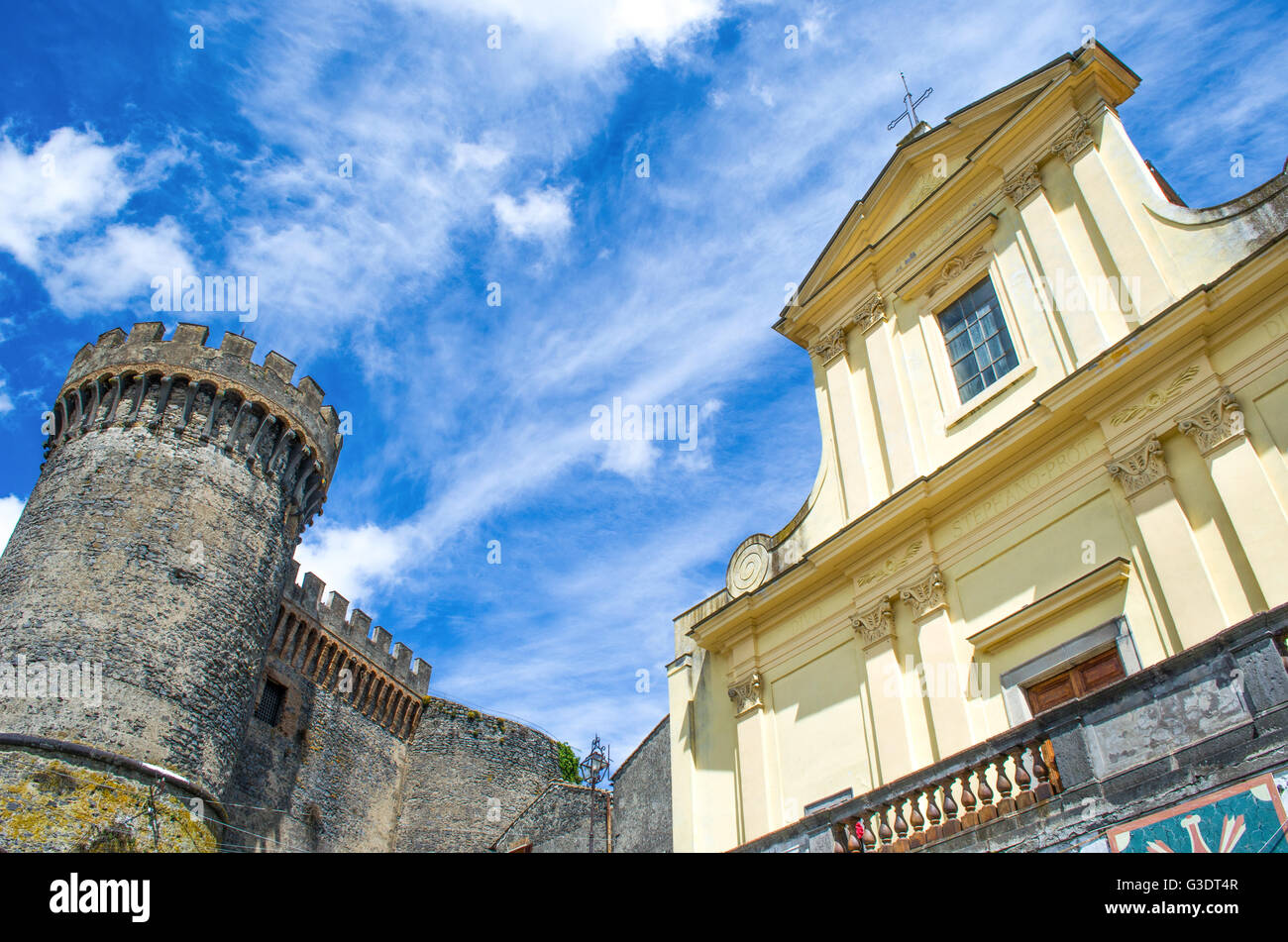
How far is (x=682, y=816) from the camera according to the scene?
1324cm

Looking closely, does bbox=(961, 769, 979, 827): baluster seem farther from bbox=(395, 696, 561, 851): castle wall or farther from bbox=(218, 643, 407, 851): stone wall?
bbox=(395, 696, 561, 851): castle wall

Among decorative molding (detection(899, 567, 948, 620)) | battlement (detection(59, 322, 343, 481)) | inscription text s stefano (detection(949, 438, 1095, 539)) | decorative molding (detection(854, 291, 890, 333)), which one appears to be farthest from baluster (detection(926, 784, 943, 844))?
battlement (detection(59, 322, 343, 481))

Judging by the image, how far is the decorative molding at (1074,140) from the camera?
38.1ft

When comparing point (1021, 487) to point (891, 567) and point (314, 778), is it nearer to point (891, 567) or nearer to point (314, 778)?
point (891, 567)

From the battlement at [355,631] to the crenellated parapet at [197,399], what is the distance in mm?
4499

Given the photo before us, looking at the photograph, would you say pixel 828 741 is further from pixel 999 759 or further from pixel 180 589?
pixel 180 589

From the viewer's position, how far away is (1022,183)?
481 inches

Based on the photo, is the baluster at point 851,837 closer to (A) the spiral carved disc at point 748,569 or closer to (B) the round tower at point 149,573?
(A) the spiral carved disc at point 748,569

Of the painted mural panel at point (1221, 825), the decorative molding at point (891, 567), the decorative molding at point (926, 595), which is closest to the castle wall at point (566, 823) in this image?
the decorative molding at point (891, 567)

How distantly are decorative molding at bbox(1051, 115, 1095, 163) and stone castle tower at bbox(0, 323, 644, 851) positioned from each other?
16.4 metres

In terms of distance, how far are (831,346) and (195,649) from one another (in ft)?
47.1

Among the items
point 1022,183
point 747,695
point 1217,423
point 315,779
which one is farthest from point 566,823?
point 1217,423

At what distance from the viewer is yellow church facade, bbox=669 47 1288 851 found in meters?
8.99
